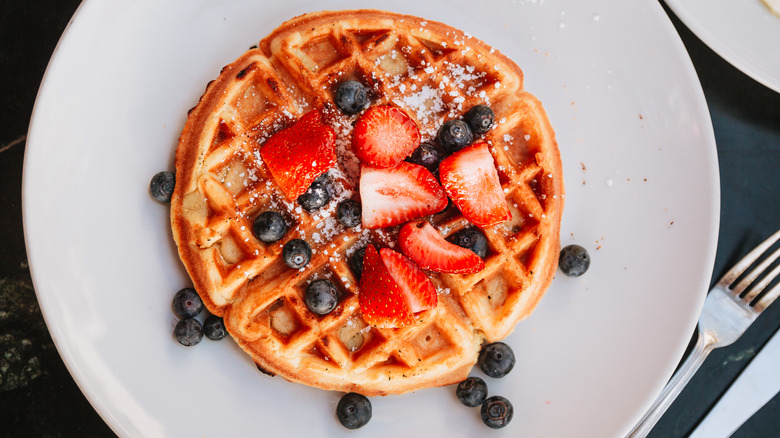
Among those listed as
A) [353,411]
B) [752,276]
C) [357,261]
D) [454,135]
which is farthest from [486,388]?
[752,276]

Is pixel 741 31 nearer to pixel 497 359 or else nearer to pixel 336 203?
pixel 497 359

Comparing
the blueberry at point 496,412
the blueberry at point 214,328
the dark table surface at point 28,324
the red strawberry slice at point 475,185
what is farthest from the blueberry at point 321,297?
the dark table surface at point 28,324

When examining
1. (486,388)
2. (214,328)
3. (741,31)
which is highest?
(741,31)

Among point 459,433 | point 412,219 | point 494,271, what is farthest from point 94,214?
point 459,433

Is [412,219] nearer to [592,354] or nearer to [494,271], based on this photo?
[494,271]

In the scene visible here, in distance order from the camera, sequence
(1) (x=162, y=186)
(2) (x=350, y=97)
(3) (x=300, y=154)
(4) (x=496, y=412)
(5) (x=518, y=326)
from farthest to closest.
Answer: (5) (x=518, y=326), (4) (x=496, y=412), (1) (x=162, y=186), (2) (x=350, y=97), (3) (x=300, y=154)

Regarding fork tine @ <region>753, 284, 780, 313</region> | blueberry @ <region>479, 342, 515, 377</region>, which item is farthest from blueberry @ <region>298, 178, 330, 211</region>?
fork tine @ <region>753, 284, 780, 313</region>

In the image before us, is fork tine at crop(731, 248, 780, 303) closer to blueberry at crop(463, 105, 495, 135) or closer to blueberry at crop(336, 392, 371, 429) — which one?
blueberry at crop(463, 105, 495, 135)
